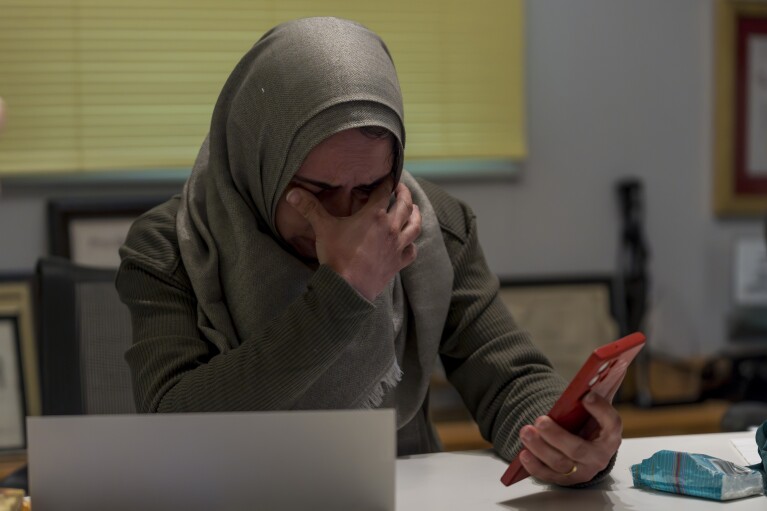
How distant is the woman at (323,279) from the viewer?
1139mm

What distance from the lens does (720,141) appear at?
9.46 feet

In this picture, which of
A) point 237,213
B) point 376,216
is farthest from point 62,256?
point 376,216

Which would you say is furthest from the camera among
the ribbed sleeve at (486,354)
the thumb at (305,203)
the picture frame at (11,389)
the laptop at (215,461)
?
the picture frame at (11,389)

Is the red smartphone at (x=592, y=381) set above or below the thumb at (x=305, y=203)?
below

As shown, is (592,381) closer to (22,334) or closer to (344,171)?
(344,171)

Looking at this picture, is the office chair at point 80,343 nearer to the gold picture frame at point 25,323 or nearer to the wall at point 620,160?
the gold picture frame at point 25,323

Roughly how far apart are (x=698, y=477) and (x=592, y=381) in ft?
0.61

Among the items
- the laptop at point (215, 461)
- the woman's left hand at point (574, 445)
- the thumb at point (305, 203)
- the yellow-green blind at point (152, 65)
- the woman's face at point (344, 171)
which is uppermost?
the yellow-green blind at point (152, 65)

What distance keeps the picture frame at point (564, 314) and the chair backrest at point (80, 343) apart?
1399mm

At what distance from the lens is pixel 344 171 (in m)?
1.21

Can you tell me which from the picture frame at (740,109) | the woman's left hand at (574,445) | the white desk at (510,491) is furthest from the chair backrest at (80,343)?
the picture frame at (740,109)

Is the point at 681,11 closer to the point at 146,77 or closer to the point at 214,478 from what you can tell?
the point at 146,77

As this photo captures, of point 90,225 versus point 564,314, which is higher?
point 90,225

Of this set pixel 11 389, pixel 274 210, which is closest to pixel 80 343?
pixel 274 210
